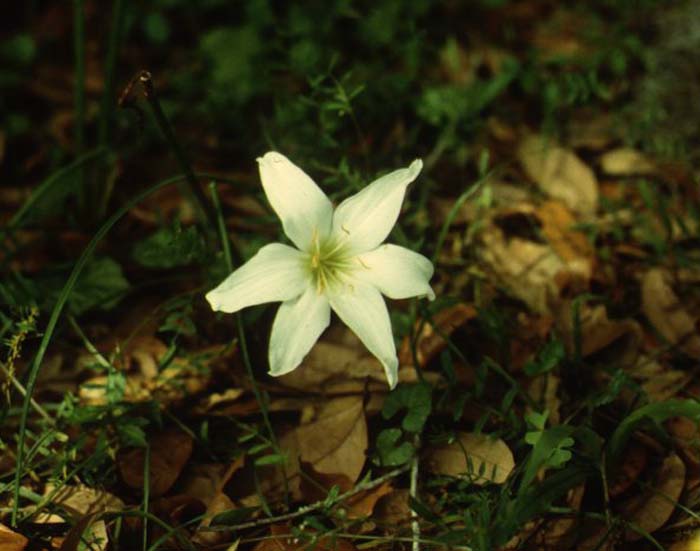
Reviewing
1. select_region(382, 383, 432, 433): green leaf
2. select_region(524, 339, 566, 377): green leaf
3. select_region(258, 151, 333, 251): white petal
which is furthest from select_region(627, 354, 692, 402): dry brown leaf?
select_region(258, 151, 333, 251): white petal

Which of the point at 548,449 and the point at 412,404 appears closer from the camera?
the point at 548,449

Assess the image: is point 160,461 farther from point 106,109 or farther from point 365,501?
point 106,109

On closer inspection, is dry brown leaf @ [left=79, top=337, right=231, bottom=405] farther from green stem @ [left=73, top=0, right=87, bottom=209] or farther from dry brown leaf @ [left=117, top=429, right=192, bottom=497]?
green stem @ [left=73, top=0, right=87, bottom=209]

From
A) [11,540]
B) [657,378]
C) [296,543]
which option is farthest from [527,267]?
[11,540]

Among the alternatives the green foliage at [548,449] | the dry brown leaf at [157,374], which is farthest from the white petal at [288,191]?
the green foliage at [548,449]

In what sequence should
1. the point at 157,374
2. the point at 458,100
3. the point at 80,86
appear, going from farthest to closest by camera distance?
the point at 458,100, the point at 80,86, the point at 157,374

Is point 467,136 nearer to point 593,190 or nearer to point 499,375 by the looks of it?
point 593,190
